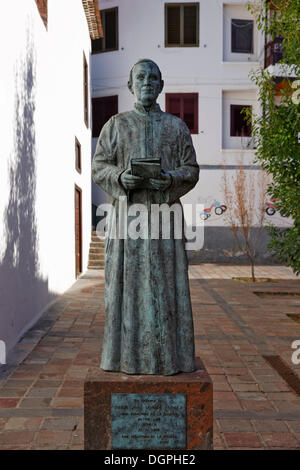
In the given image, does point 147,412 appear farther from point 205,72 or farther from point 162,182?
point 205,72

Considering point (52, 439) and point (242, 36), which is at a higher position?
point (242, 36)

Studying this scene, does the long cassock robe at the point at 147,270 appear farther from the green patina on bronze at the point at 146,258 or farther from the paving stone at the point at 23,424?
the paving stone at the point at 23,424

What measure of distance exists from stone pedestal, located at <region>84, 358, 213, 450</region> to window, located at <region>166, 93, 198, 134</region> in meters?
16.6

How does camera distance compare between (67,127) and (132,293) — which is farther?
(67,127)

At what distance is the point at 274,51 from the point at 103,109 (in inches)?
274

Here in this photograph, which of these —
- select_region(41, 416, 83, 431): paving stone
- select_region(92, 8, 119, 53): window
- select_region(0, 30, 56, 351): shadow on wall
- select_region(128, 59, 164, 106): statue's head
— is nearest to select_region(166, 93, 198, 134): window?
select_region(92, 8, 119, 53): window

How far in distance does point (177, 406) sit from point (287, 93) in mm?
6254

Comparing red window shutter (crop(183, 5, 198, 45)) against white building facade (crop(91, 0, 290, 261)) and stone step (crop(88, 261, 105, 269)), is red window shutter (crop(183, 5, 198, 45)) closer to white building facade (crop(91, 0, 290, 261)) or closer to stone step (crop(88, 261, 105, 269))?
white building facade (crop(91, 0, 290, 261))

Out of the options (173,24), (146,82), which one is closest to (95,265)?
(173,24)

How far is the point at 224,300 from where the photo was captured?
10.6 metres

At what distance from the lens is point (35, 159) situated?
8.14m
